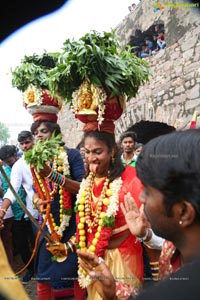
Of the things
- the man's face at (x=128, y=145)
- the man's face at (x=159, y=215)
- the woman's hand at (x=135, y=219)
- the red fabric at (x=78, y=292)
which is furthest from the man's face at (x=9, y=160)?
the man's face at (x=159, y=215)

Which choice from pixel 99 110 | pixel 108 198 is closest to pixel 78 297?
pixel 108 198

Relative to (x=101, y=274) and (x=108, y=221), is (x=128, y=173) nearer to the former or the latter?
(x=108, y=221)

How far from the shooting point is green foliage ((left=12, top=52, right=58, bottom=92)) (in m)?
3.04

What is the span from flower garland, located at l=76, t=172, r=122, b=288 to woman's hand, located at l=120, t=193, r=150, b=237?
346mm

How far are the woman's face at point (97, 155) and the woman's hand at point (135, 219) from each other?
529 millimetres

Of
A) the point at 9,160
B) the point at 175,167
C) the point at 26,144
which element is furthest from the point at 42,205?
the point at 9,160

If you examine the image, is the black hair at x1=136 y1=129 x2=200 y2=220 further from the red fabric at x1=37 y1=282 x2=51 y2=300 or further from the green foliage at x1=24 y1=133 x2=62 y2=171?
the red fabric at x1=37 y1=282 x2=51 y2=300

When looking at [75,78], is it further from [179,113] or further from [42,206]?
[179,113]

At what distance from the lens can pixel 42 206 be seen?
2764mm

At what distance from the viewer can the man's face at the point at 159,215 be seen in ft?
3.87

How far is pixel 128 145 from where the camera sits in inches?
201

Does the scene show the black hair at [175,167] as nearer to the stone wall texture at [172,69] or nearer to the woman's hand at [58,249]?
the woman's hand at [58,249]

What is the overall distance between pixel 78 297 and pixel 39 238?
593mm

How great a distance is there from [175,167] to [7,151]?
4007 mm
